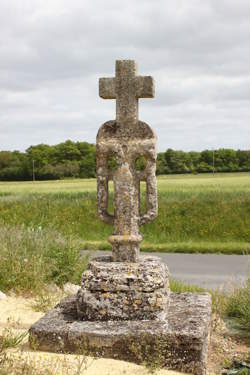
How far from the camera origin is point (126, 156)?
5680mm

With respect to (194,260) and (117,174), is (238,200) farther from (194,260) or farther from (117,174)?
(117,174)

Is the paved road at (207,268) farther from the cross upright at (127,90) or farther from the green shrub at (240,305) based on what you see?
the cross upright at (127,90)

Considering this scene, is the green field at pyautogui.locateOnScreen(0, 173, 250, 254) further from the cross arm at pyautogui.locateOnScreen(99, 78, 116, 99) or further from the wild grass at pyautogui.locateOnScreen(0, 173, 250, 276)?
the cross arm at pyautogui.locateOnScreen(99, 78, 116, 99)

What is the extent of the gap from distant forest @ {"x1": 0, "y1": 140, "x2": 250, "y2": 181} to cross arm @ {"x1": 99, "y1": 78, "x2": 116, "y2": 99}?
42127mm

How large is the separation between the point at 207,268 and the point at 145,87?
6.59 metres

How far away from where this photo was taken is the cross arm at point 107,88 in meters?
5.75

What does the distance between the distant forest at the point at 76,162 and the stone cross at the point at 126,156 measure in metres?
42.2

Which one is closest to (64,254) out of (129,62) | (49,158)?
(129,62)

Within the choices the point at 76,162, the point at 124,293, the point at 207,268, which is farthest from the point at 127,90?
the point at 76,162

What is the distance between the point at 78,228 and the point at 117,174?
39.7ft

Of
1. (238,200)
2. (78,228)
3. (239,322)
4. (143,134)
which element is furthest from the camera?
(238,200)

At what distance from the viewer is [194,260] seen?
1265 cm

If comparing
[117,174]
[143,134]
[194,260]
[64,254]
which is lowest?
[194,260]

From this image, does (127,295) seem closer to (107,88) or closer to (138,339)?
(138,339)
